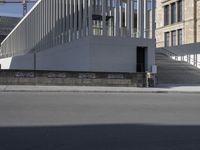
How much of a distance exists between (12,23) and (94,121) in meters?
139

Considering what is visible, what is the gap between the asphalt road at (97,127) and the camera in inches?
381

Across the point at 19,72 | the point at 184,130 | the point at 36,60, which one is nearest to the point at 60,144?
the point at 184,130

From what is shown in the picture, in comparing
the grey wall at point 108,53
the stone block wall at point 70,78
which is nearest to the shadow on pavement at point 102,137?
the stone block wall at point 70,78

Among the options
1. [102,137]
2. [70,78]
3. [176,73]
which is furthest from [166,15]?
[102,137]

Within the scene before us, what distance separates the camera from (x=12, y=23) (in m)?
149

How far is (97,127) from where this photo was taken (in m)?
12.1

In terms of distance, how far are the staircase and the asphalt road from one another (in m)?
22.3

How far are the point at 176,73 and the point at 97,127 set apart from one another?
31.1m

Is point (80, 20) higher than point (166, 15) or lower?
lower

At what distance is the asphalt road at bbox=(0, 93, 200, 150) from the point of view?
9.68m

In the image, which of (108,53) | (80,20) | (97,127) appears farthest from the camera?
(80,20)

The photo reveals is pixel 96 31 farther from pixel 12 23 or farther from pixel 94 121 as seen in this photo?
pixel 12 23

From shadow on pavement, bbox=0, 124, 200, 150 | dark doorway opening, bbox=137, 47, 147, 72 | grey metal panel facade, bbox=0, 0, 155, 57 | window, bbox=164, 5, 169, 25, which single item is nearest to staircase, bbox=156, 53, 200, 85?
dark doorway opening, bbox=137, 47, 147, 72

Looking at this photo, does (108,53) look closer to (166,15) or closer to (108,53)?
(108,53)
